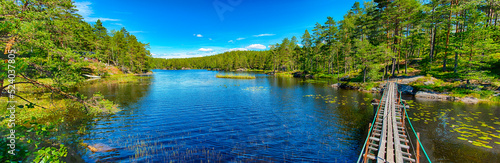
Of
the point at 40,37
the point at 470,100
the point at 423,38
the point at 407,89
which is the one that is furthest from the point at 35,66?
the point at 423,38

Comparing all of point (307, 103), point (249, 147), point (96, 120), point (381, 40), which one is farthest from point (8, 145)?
point (381, 40)

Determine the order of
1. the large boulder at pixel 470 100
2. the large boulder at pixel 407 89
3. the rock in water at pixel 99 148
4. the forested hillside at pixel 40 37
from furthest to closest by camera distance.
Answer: the large boulder at pixel 407 89 → the large boulder at pixel 470 100 → the rock in water at pixel 99 148 → the forested hillside at pixel 40 37

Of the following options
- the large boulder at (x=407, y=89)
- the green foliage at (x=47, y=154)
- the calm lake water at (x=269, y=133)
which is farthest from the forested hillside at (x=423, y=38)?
the green foliage at (x=47, y=154)

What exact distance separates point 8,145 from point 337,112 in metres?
22.8

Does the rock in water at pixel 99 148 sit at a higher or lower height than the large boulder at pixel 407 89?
lower

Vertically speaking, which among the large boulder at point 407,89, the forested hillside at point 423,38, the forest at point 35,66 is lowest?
the large boulder at point 407,89

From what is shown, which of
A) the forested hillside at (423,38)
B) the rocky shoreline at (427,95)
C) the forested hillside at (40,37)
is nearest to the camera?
the forested hillside at (40,37)

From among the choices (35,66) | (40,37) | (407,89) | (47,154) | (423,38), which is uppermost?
(423,38)

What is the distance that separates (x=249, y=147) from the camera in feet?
39.9

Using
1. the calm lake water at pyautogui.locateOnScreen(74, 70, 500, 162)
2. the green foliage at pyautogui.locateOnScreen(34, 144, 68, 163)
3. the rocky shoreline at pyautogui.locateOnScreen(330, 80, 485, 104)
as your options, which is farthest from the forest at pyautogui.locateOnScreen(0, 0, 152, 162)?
the rocky shoreline at pyautogui.locateOnScreen(330, 80, 485, 104)

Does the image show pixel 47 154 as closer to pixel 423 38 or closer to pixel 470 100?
pixel 470 100

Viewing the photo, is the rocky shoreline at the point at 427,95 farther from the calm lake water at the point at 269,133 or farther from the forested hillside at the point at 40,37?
the forested hillside at the point at 40,37

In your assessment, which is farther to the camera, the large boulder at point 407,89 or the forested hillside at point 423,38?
the large boulder at point 407,89

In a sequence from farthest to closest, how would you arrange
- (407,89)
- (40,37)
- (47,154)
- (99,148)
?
1. (407,89)
2. (99,148)
3. (40,37)
4. (47,154)
